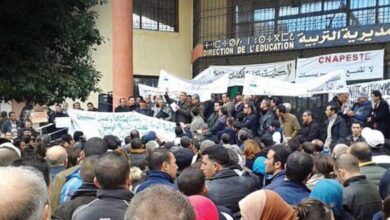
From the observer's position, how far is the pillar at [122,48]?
19.6 m

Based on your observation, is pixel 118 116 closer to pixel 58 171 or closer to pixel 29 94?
pixel 29 94

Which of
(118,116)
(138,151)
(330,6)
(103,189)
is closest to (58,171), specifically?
(138,151)

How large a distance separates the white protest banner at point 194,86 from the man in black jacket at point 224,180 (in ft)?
41.1

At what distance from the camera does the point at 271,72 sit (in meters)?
19.1

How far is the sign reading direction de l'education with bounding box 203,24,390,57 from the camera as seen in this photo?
17042mm

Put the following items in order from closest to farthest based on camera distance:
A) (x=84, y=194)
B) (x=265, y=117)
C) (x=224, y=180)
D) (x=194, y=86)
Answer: (x=84, y=194) < (x=224, y=180) < (x=265, y=117) < (x=194, y=86)

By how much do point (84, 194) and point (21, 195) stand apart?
8.33 ft

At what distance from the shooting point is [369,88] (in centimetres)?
1410

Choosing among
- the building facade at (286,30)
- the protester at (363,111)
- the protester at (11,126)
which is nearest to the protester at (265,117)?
the protester at (363,111)

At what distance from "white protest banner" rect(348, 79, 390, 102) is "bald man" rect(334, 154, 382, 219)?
353 inches

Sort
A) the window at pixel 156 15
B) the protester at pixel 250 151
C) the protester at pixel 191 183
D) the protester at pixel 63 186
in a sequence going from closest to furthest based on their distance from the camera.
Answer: the protester at pixel 191 183 < the protester at pixel 63 186 < the protester at pixel 250 151 < the window at pixel 156 15

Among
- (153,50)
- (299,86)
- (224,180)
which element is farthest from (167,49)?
(224,180)

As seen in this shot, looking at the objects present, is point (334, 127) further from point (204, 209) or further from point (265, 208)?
point (265, 208)

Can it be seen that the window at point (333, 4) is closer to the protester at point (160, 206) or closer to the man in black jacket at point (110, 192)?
the man in black jacket at point (110, 192)
